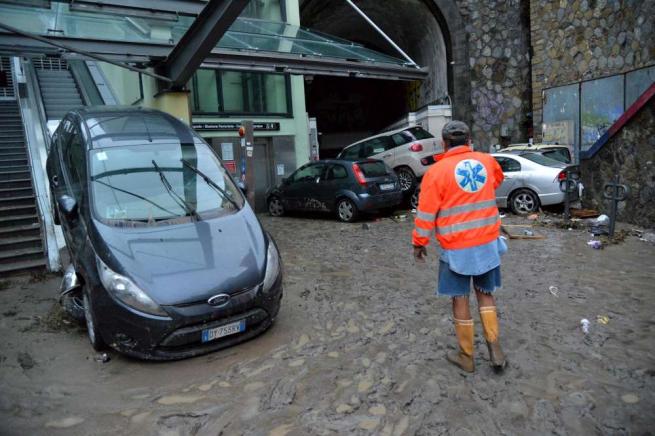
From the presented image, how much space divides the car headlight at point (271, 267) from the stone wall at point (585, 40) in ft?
43.2

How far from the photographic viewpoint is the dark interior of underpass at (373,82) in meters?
19.8

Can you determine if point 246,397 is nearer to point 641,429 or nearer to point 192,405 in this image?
point 192,405

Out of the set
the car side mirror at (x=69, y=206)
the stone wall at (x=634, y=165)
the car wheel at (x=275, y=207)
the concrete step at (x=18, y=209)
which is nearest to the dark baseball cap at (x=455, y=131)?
the car side mirror at (x=69, y=206)

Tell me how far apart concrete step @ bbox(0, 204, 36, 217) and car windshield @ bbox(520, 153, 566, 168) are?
10.1 meters

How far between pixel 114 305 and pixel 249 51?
25.9ft

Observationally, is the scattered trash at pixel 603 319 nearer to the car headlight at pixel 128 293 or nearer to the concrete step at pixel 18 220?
the car headlight at pixel 128 293

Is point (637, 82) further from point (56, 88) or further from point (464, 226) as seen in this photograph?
point (56, 88)

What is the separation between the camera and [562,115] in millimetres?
16734

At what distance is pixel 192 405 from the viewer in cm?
368

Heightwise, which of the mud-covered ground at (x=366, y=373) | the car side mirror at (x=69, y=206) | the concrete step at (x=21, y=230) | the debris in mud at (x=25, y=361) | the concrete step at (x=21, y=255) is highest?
the car side mirror at (x=69, y=206)

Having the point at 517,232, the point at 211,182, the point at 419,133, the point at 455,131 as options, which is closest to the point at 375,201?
the point at 419,133

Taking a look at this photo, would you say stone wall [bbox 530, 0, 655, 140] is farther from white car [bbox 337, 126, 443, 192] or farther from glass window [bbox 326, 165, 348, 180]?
glass window [bbox 326, 165, 348, 180]

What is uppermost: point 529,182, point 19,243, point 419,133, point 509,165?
point 419,133

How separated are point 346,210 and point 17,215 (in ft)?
21.9
